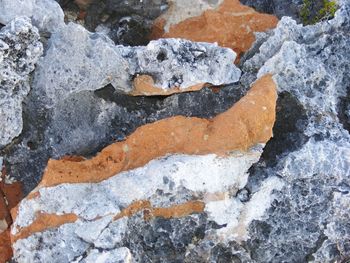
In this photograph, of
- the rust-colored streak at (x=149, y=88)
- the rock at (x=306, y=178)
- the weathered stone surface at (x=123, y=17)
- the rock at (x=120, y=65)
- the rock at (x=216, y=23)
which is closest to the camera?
the rock at (x=306, y=178)

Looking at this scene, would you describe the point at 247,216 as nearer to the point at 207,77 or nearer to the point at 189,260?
the point at 189,260

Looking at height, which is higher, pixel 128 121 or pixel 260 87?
pixel 260 87

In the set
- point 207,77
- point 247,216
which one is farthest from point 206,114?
point 247,216

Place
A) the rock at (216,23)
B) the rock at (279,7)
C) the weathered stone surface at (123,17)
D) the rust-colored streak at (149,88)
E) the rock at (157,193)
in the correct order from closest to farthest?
the rock at (157,193) → the rust-colored streak at (149,88) → the rock at (216,23) → the weathered stone surface at (123,17) → the rock at (279,7)

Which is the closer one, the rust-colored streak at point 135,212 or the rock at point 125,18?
the rust-colored streak at point 135,212

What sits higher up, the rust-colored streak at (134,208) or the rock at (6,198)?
the rust-colored streak at (134,208)

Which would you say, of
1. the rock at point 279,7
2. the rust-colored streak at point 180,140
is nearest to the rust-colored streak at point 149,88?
the rust-colored streak at point 180,140

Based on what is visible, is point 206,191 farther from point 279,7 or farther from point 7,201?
point 279,7

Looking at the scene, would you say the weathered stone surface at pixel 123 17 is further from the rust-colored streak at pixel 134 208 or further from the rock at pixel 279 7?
the rust-colored streak at pixel 134 208
